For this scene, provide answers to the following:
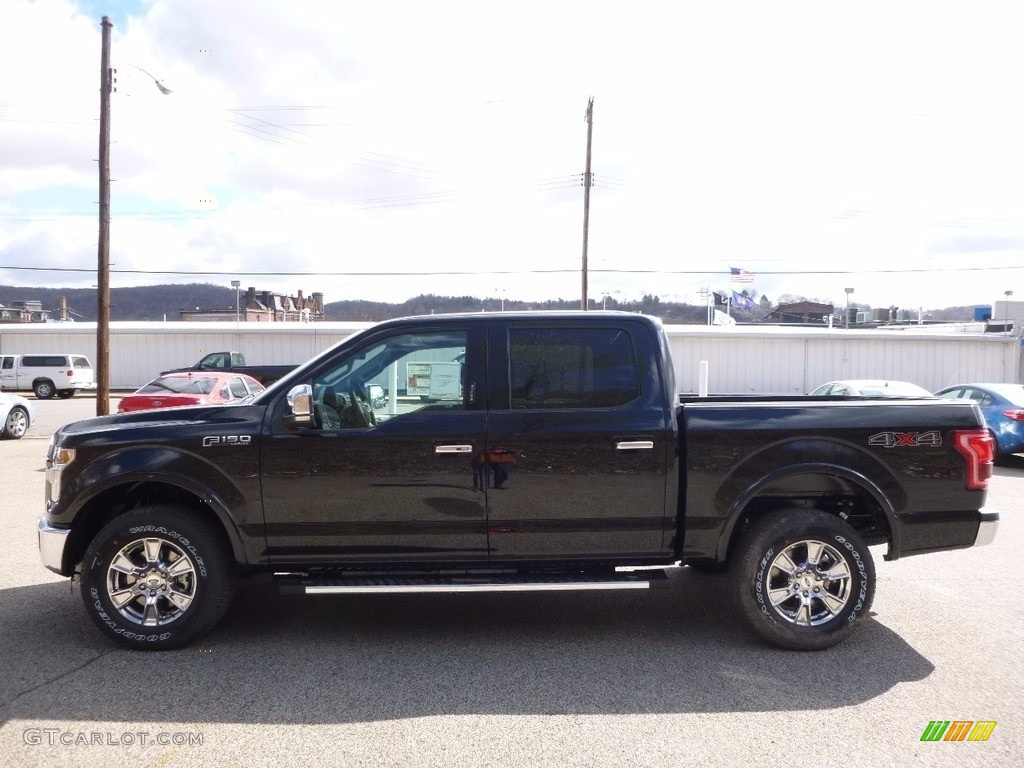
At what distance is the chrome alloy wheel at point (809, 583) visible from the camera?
16.6 feet

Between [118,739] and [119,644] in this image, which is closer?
[118,739]

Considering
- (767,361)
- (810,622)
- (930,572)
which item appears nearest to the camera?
(810,622)

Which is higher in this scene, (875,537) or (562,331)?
(562,331)

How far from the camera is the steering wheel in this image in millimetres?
5070

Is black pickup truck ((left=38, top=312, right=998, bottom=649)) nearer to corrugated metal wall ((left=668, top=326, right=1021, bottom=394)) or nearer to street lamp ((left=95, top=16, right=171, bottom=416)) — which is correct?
street lamp ((left=95, top=16, right=171, bottom=416))

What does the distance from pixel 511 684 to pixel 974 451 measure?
10.4 ft

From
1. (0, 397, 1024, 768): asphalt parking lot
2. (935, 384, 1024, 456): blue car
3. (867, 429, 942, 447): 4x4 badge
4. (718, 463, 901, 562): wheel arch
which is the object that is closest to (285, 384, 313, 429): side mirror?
(0, 397, 1024, 768): asphalt parking lot

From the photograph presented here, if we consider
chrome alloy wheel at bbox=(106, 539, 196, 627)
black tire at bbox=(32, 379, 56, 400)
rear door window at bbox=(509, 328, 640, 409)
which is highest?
rear door window at bbox=(509, 328, 640, 409)

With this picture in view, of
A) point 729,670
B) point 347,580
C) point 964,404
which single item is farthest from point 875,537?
point 347,580

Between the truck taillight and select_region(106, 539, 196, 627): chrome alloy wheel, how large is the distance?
15.6 feet

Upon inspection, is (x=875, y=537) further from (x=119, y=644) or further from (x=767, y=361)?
(x=767, y=361)

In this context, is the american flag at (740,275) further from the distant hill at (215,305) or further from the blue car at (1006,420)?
the blue car at (1006,420)

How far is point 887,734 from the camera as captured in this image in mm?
3906

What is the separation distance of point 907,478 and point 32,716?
5.02 metres
